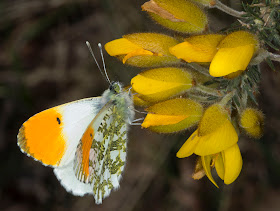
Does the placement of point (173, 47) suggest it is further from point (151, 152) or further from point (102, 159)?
point (151, 152)

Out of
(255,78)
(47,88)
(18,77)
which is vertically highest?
(255,78)

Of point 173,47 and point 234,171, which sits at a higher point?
point 173,47

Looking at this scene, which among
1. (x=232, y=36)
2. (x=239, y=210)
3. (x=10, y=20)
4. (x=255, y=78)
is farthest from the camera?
(x=10, y=20)

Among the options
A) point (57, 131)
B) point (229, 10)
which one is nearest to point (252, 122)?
point (229, 10)

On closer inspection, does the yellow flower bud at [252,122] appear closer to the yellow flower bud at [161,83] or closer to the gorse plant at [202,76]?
the gorse plant at [202,76]

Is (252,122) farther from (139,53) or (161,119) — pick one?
(139,53)

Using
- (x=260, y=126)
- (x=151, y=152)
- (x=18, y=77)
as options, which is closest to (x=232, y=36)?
(x=260, y=126)

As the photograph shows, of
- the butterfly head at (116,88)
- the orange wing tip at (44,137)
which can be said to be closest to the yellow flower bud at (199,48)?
the butterfly head at (116,88)
